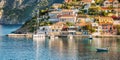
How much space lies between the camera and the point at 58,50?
115312 millimetres

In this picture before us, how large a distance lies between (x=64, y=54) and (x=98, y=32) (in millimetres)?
51308

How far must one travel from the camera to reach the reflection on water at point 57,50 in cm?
10394

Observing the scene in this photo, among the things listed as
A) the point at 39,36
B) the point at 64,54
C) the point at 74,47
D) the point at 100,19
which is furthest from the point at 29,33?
the point at 64,54

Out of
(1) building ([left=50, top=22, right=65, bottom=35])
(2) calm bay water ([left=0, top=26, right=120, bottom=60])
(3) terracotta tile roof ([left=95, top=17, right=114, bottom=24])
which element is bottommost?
A: (2) calm bay water ([left=0, top=26, right=120, bottom=60])

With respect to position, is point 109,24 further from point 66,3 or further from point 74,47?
point 74,47

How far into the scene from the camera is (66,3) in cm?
18350

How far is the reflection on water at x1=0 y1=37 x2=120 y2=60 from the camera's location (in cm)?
10394

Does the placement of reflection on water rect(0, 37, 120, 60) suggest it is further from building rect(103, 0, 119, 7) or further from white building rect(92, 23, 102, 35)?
building rect(103, 0, 119, 7)

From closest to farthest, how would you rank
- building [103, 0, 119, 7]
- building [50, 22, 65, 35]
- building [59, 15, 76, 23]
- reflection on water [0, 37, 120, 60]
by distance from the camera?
1. reflection on water [0, 37, 120, 60]
2. building [50, 22, 65, 35]
3. building [59, 15, 76, 23]
4. building [103, 0, 119, 7]

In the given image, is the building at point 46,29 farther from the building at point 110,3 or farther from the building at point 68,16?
the building at point 110,3

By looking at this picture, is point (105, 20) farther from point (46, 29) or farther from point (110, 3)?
point (110, 3)

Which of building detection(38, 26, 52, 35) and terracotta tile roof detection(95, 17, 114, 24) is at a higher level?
terracotta tile roof detection(95, 17, 114, 24)

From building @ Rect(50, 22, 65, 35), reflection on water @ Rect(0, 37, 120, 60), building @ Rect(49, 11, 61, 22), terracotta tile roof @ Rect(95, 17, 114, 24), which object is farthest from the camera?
building @ Rect(49, 11, 61, 22)

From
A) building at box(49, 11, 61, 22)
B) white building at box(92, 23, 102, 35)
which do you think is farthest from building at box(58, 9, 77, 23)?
white building at box(92, 23, 102, 35)
